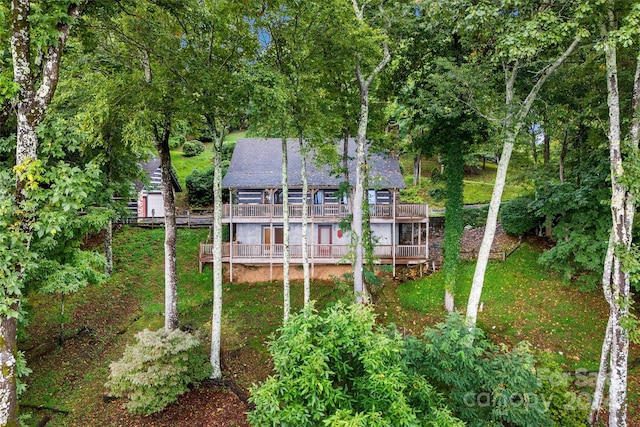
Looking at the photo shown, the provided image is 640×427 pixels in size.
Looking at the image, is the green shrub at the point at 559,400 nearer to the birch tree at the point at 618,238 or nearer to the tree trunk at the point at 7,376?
the birch tree at the point at 618,238

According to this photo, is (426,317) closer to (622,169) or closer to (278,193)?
(622,169)

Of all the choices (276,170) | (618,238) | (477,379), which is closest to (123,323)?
(276,170)

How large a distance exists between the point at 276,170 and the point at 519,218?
13.4 metres

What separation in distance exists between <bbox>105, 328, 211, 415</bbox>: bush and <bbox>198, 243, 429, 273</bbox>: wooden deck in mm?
8098

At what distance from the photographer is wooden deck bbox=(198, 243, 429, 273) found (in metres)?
17.6

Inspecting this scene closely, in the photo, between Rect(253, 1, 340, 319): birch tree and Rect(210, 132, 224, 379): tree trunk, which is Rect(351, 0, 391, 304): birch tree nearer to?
Rect(253, 1, 340, 319): birch tree

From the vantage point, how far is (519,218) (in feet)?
61.0

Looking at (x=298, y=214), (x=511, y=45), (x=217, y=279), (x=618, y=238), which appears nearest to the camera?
(x=618, y=238)

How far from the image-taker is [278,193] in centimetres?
1919

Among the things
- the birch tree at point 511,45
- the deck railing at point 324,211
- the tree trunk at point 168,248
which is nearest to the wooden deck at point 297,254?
the deck railing at point 324,211

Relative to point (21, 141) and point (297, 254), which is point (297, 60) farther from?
point (297, 254)

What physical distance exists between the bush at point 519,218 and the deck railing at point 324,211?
498 centimetres

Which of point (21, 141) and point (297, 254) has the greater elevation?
point (21, 141)

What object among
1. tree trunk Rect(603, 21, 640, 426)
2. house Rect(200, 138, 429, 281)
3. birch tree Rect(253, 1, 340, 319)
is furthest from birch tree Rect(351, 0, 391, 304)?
tree trunk Rect(603, 21, 640, 426)
